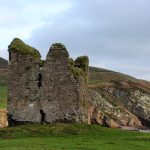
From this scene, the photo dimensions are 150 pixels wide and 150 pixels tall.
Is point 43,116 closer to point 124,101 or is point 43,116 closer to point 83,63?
point 83,63

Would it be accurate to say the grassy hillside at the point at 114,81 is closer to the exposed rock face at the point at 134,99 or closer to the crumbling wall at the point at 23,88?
the exposed rock face at the point at 134,99

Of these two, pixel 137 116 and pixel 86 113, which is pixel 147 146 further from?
pixel 137 116

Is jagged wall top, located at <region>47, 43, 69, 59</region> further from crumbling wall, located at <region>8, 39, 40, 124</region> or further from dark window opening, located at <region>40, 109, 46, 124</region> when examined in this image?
dark window opening, located at <region>40, 109, 46, 124</region>

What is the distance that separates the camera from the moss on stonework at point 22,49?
51.6 metres

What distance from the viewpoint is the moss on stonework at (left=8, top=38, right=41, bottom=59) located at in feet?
169

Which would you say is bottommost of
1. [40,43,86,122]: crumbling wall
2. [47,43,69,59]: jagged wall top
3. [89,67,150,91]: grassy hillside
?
[40,43,86,122]: crumbling wall

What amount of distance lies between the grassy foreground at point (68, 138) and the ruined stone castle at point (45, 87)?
2712 mm

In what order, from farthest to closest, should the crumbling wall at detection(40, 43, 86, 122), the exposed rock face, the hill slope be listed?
the exposed rock face < the hill slope < the crumbling wall at detection(40, 43, 86, 122)

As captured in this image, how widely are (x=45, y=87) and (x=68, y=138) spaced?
9146 millimetres

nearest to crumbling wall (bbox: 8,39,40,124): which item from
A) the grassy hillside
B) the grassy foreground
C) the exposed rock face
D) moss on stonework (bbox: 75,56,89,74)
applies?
the grassy foreground

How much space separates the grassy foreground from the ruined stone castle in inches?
107

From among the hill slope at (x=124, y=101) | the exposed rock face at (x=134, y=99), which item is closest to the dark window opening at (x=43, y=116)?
the hill slope at (x=124, y=101)

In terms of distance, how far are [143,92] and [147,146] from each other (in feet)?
239

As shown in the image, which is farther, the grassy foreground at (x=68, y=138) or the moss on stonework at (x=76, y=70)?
the moss on stonework at (x=76, y=70)
